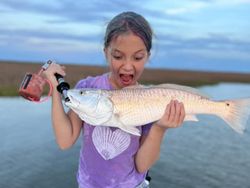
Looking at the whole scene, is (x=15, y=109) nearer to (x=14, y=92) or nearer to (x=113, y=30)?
(x=14, y=92)

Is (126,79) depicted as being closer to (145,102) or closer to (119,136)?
(145,102)

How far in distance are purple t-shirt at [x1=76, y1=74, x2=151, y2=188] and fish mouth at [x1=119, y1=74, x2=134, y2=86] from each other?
1.13ft

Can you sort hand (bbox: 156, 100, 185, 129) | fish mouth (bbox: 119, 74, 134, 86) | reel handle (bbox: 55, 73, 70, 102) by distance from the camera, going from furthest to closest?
fish mouth (bbox: 119, 74, 134, 86) < reel handle (bbox: 55, 73, 70, 102) < hand (bbox: 156, 100, 185, 129)

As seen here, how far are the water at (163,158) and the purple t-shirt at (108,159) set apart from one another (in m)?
3.24

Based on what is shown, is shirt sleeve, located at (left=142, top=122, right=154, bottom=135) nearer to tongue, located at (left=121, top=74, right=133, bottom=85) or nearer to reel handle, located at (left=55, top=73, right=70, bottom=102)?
tongue, located at (left=121, top=74, right=133, bottom=85)

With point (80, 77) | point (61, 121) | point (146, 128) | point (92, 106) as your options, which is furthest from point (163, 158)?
point (80, 77)

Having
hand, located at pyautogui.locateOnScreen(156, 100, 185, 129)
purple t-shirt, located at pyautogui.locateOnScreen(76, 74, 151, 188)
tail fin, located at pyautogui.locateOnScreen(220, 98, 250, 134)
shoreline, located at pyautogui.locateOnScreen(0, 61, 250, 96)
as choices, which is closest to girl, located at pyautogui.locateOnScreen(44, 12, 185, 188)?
purple t-shirt, located at pyautogui.locateOnScreen(76, 74, 151, 188)

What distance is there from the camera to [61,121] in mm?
3488

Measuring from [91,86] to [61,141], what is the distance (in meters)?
0.48

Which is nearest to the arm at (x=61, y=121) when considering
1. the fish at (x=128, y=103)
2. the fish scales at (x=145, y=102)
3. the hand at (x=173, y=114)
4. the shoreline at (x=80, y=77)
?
the fish at (x=128, y=103)

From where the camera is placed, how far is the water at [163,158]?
8203 millimetres

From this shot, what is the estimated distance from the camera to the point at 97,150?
3496 mm

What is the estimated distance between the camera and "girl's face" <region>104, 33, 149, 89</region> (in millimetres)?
3493

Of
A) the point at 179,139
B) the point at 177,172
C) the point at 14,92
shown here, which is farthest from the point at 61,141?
the point at 14,92
